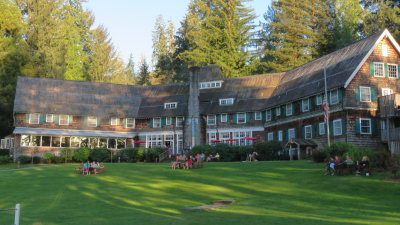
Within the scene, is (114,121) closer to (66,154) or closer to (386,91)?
(66,154)

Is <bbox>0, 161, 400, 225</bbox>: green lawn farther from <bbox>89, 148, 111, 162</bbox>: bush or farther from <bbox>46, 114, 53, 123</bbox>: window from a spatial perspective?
<bbox>46, 114, 53, 123</bbox>: window

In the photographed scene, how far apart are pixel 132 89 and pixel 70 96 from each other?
873 centimetres

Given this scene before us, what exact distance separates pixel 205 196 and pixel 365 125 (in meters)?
21.9

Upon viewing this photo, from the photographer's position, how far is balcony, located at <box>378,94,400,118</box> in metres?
35.8

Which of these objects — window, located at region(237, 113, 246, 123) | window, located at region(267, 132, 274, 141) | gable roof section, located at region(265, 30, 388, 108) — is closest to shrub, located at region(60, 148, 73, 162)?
window, located at region(237, 113, 246, 123)

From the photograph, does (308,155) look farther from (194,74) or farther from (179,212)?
(179,212)

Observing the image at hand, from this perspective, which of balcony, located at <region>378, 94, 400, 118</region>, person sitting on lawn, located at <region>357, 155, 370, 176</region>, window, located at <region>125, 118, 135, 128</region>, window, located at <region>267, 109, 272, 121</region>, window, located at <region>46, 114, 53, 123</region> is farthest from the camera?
window, located at <region>125, 118, 135, 128</region>

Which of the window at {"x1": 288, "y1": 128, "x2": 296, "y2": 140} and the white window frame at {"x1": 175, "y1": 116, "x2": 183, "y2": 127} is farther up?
the white window frame at {"x1": 175, "y1": 116, "x2": 183, "y2": 127}

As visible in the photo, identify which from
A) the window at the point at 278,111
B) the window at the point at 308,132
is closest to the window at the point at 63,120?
the window at the point at 278,111

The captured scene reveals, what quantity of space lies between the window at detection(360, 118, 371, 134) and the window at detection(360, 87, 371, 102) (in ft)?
5.72

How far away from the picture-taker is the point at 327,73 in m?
41.0

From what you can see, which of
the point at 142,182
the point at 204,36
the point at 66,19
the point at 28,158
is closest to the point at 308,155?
the point at 142,182

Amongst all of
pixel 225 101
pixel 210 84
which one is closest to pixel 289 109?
pixel 225 101

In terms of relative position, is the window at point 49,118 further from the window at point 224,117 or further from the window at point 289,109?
the window at point 289,109
